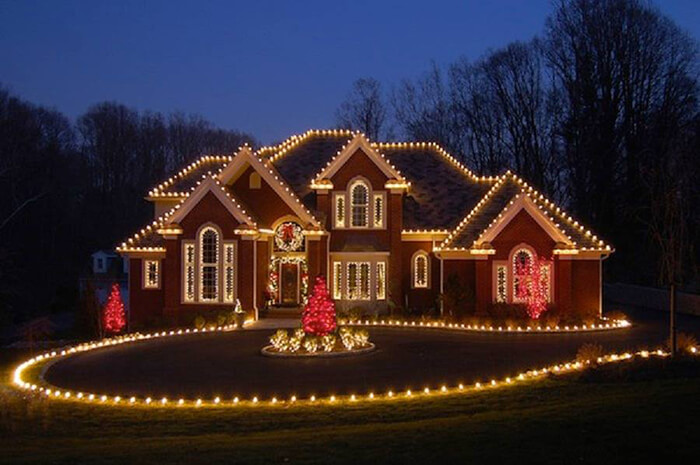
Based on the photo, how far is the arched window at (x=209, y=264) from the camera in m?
30.8

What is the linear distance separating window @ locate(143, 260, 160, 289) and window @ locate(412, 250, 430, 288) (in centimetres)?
1098

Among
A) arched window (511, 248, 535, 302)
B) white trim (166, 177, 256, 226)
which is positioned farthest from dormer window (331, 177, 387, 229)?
arched window (511, 248, 535, 302)

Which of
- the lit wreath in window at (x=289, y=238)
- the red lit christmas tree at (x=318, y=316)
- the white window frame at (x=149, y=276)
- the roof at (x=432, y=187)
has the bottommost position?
the red lit christmas tree at (x=318, y=316)

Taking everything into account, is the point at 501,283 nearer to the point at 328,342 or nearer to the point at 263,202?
the point at 263,202

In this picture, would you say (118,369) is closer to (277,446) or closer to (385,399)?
(385,399)

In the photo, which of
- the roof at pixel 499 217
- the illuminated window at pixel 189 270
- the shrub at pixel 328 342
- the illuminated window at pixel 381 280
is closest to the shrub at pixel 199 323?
the illuminated window at pixel 189 270

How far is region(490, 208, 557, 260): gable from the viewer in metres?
30.7

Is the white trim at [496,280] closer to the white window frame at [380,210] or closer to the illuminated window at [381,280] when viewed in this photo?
the illuminated window at [381,280]

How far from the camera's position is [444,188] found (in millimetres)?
36688

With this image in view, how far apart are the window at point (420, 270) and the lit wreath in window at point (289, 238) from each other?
5068 millimetres

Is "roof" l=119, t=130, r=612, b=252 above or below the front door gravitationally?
above

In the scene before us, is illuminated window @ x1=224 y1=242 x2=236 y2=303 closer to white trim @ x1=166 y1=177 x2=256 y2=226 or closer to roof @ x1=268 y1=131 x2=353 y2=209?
white trim @ x1=166 y1=177 x2=256 y2=226

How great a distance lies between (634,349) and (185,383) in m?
12.2

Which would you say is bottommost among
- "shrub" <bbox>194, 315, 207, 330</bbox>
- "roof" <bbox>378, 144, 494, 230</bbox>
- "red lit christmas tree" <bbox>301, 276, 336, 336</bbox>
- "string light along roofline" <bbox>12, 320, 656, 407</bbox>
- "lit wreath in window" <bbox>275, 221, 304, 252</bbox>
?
"string light along roofline" <bbox>12, 320, 656, 407</bbox>
